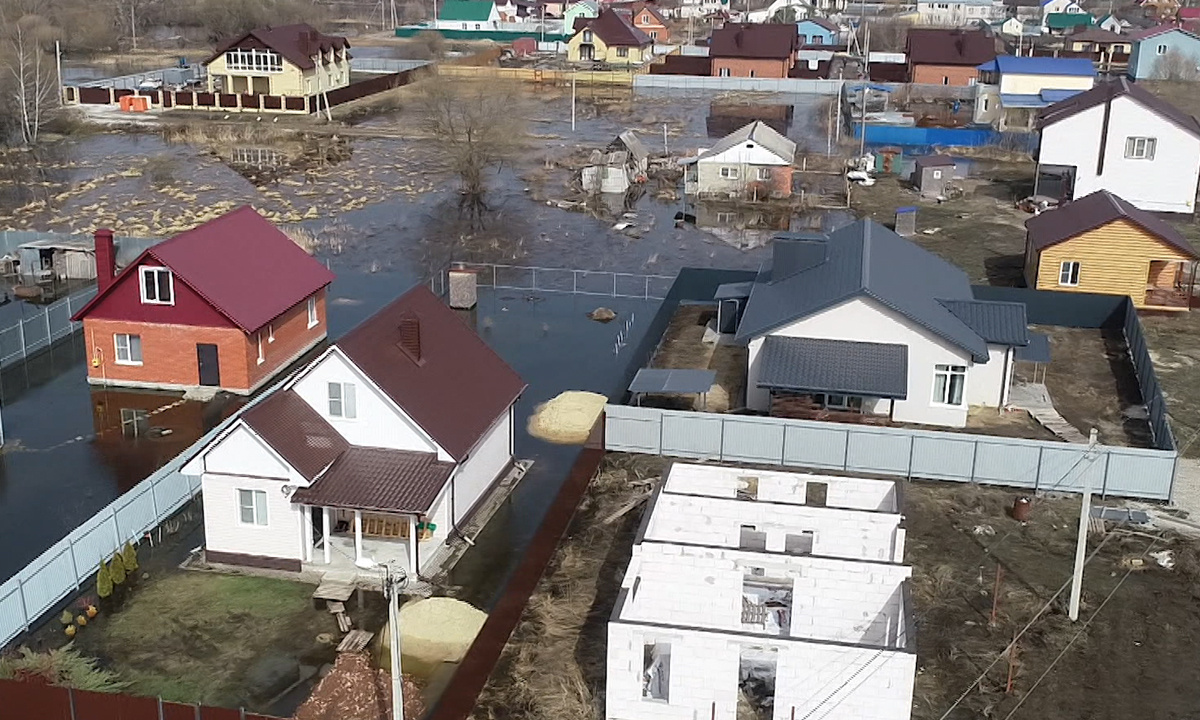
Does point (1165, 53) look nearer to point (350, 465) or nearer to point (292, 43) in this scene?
point (292, 43)

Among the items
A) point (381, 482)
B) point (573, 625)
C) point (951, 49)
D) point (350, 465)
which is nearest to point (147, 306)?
point (350, 465)

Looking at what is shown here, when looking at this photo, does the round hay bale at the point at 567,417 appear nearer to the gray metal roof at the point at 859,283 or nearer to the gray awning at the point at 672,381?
the gray awning at the point at 672,381

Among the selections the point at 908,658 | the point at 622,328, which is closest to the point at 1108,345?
the point at 622,328

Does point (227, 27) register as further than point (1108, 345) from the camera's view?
Yes

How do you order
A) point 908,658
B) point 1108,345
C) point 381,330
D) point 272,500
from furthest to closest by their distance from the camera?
point 1108,345, point 381,330, point 272,500, point 908,658

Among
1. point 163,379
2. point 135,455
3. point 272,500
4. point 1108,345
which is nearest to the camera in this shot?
point 272,500

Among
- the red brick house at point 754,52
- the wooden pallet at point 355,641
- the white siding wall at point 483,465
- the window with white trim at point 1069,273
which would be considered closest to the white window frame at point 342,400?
the white siding wall at point 483,465

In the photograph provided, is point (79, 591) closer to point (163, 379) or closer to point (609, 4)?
point (163, 379)

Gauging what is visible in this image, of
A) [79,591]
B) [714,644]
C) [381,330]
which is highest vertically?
[381,330]
